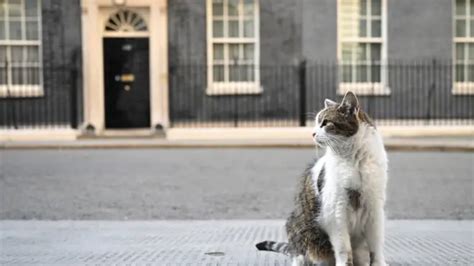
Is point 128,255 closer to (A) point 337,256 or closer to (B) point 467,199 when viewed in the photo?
(A) point 337,256

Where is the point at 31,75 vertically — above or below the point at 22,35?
below

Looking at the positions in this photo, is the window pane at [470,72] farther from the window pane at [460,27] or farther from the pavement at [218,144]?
the pavement at [218,144]

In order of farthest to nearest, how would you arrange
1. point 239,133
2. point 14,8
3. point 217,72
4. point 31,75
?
point 217,72 < point 14,8 < point 31,75 < point 239,133

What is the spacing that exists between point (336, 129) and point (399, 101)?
55.8 feet

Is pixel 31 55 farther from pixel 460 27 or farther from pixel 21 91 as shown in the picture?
pixel 460 27

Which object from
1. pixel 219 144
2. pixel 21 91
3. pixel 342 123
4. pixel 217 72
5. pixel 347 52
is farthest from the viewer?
pixel 347 52

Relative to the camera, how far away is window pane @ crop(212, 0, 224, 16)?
64.8ft

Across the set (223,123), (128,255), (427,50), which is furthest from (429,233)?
(427,50)

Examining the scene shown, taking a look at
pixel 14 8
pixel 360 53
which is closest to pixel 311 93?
pixel 360 53

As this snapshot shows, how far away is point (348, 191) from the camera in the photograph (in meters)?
3.67

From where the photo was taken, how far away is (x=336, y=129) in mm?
3662

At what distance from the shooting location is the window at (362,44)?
20.1 meters

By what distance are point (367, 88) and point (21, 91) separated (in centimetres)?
981

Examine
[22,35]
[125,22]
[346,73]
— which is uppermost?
[125,22]
